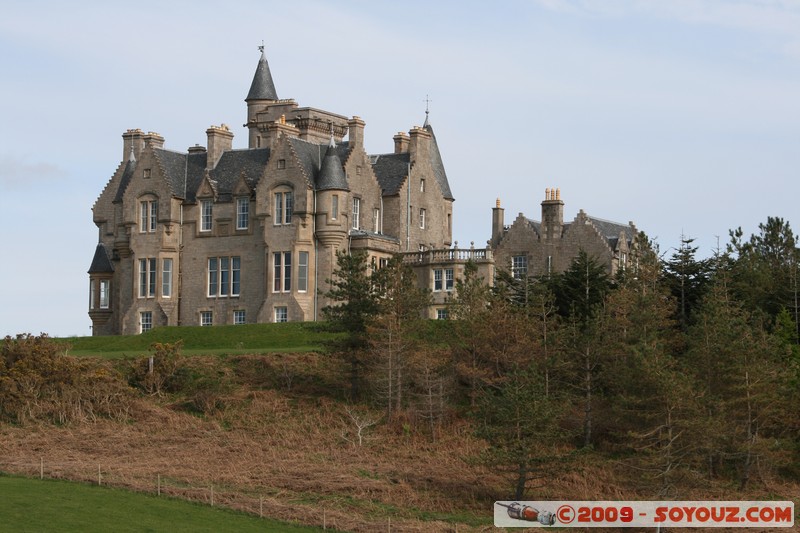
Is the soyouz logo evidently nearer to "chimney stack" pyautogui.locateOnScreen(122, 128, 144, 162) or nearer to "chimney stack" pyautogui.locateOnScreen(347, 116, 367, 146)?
"chimney stack" pyautogui.locateOnScreen(347, 116, 367, 146)

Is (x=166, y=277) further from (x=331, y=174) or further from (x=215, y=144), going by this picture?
(x=331, y=174)

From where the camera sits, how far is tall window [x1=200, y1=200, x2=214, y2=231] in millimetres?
78312

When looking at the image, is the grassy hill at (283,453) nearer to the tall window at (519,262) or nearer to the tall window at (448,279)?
the tall window at (448,279)

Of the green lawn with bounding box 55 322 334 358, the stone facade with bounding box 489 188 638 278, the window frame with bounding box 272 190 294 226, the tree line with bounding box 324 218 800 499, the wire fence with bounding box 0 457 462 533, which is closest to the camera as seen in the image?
the wire fence with bounding box 0 457 462 533

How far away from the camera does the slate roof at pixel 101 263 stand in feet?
270

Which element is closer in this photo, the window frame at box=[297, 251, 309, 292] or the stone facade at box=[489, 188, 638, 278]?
the window frame at box=[297, 251, 309, 292]

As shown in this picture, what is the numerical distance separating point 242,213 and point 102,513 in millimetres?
36124

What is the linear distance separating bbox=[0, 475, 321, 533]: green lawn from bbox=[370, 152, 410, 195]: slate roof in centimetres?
3600

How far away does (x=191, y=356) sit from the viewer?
208ft

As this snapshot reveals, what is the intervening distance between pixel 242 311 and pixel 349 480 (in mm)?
29222

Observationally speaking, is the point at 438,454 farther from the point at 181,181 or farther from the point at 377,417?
the point at 181,181

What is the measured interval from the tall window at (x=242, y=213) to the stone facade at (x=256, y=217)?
0.05m

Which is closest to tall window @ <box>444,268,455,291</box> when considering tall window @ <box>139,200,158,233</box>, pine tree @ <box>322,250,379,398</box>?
tall window @ <box>139,200,158,233</box>

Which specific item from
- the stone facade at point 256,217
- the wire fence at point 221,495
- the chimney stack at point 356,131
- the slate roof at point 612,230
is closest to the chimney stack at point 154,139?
the stone facade at point 256,217
